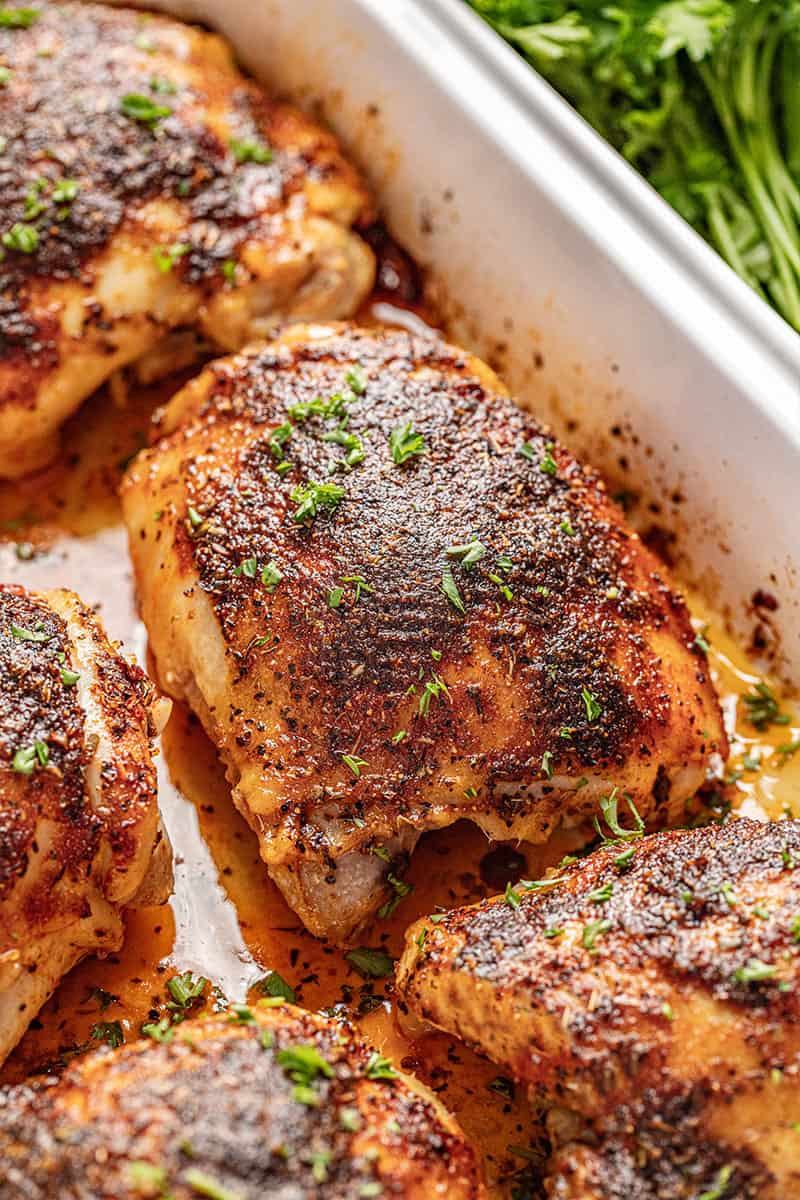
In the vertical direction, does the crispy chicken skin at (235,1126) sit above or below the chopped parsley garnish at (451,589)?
below

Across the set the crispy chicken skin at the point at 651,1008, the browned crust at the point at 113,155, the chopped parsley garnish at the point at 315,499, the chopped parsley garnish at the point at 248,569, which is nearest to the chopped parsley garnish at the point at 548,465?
the chopped parsley garnish at the point at 315,499

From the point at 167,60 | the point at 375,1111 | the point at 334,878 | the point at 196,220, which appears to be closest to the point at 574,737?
the point at 334,878

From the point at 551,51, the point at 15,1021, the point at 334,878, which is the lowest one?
the point at 15,1021

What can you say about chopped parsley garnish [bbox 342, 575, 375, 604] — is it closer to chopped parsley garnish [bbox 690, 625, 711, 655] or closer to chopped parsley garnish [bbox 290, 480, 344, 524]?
chopped parsley garnish [bbox 290, 480, 344, 524]

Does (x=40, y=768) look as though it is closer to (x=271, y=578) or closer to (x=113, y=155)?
(x=271, y=578)

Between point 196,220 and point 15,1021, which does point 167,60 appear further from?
point 15,1021

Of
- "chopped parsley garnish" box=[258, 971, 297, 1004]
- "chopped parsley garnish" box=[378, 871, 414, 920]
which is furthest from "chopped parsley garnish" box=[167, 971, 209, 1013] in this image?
"chopped parsley garnish" box=[378, 871, 414, 920]

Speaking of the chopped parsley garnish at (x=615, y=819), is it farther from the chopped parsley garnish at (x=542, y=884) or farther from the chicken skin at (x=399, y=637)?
the chopped parsley garnish at (x=542, y=884)

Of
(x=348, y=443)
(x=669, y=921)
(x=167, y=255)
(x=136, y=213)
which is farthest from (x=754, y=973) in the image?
(x=136, y=213)
